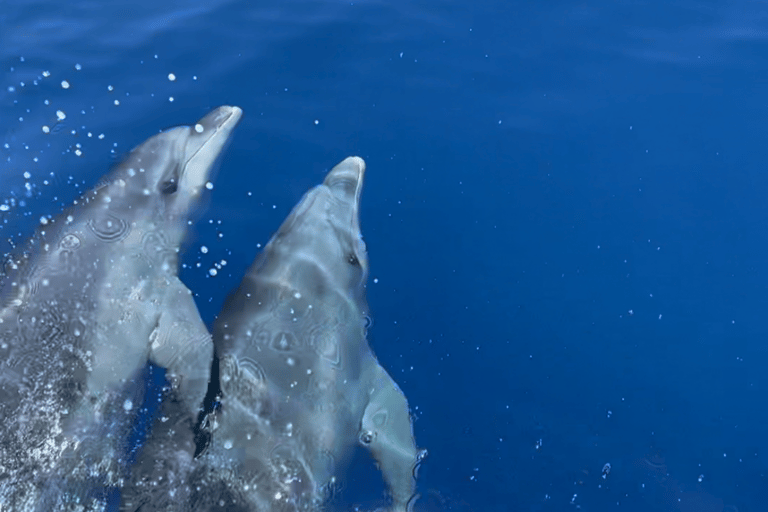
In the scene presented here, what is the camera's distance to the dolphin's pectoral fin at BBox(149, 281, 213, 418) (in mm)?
7141

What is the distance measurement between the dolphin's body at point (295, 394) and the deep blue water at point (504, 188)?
26 cm

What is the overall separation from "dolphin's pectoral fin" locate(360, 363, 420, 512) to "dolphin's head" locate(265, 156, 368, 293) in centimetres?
119

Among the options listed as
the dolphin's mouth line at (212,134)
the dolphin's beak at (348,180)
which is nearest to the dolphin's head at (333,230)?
the dolphin's beak at (348,180)

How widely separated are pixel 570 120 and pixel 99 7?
733 cm

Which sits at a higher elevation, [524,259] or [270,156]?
[270,156]

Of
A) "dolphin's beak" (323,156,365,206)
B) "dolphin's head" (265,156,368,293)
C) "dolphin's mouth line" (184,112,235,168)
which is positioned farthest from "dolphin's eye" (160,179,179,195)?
"dolphin's beak" (323,156,365,206)

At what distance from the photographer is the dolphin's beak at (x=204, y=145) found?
9.01 meters

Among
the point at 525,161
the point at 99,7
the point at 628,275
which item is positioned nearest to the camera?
the point at 628,275

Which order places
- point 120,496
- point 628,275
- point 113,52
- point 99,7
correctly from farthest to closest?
Result: point 99,7
point 113,52
point 628,275
point 120,496

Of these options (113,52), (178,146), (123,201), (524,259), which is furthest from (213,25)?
(524,259)

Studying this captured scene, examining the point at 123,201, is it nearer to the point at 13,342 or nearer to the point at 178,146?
the point at 178,146

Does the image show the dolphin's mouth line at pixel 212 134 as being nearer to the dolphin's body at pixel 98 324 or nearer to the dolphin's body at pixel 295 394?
the dolphin's body at pixel 98 324

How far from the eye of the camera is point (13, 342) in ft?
22.9

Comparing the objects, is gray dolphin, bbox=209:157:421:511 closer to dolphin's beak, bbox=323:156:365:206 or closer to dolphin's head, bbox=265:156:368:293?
dolphin's head, bbox=265:156:368:293
